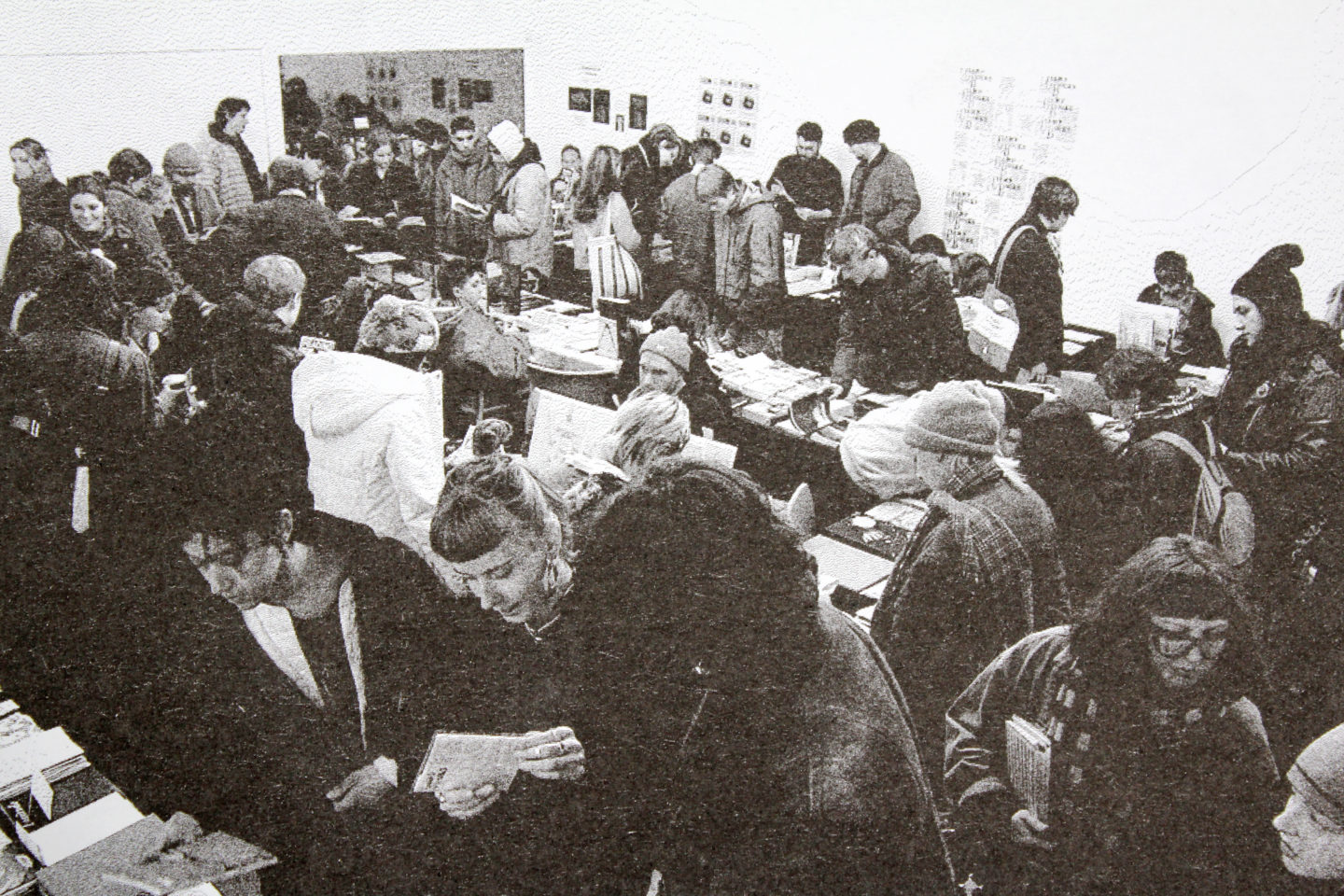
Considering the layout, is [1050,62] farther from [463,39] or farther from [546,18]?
[463,39]

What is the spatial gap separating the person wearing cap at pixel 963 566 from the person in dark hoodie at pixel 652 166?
3.72 ft

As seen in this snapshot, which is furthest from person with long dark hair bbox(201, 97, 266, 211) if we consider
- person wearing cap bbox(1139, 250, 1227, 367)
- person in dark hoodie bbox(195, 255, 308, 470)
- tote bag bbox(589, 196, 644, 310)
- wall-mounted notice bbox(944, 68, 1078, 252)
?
person wearing cap bbox(1139, 250, 1227, 367)

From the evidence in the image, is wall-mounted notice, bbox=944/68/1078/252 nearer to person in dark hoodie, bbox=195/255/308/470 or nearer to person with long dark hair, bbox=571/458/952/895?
person with long dark hair, bbox=571/458/952/895

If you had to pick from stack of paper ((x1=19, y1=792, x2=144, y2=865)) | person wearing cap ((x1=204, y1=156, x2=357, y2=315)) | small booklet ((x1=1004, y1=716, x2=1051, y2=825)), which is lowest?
stack of paper ((x1=19, y1=792, x2=144, y2=865))

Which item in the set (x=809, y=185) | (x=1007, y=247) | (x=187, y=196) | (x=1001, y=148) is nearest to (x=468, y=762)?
(x=809, y=185)

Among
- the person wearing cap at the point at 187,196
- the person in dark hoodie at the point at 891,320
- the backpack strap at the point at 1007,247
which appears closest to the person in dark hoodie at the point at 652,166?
the person in dark hoodie at the point at 891,320

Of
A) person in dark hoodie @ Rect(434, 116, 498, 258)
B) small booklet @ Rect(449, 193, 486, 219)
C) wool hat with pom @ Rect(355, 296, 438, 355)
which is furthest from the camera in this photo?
small booklet @ Rect(449, 193, 486, 219)

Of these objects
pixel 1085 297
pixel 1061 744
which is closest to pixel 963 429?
pixel 1085 297

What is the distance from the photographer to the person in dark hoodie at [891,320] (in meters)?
2.43

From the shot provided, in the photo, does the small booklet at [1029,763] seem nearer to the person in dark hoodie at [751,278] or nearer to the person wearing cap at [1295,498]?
the person wearing cap at [1295,498]

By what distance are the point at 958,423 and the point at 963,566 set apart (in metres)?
0.32

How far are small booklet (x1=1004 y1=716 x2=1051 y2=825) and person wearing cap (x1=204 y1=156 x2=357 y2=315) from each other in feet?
7.85

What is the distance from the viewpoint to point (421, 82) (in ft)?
11.6

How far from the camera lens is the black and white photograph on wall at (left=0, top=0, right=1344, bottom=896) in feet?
6.48
